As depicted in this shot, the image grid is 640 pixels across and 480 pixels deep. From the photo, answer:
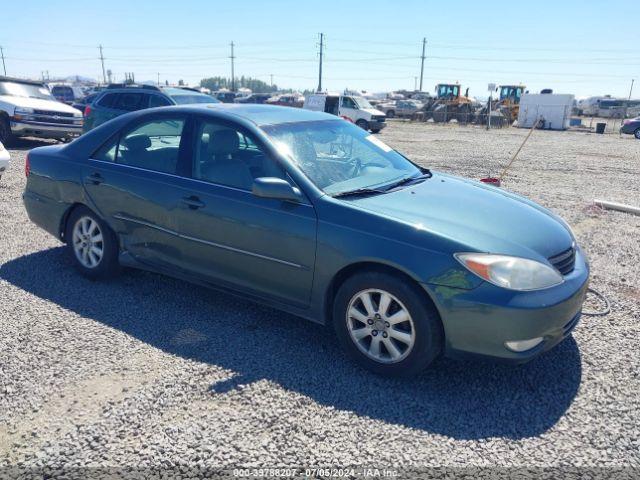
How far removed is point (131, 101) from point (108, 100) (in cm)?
73

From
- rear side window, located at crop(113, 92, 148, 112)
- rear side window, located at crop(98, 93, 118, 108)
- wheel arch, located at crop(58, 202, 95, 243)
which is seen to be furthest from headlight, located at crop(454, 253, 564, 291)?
rear side window, located at crop(98, 93, 118, 108)

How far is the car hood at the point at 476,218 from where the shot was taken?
316 cm

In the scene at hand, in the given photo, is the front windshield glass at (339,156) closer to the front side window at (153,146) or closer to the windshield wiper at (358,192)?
the windshield wiper at (358,192)

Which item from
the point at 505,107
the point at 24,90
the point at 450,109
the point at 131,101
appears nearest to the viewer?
the point at 131,101

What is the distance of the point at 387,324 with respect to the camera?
3.26 m

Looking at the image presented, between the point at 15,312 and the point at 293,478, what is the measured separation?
2880 millimetres

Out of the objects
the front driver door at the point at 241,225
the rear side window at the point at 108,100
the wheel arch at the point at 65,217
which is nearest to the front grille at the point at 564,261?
the front driver door at the point at 241,225

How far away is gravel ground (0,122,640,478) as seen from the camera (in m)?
2.68

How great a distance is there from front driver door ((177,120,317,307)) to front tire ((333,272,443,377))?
339 mm

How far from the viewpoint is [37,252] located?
5.56m

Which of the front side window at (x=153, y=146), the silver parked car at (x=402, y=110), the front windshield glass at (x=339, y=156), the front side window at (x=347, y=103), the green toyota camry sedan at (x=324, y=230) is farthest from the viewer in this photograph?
the silver parked car at (x=402, y=110)

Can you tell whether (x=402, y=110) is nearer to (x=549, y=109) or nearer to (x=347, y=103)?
(x=549, y=109)

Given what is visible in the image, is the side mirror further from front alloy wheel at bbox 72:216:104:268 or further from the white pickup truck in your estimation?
the white pickup truck

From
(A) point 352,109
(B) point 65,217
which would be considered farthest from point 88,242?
(A) point 352,109
